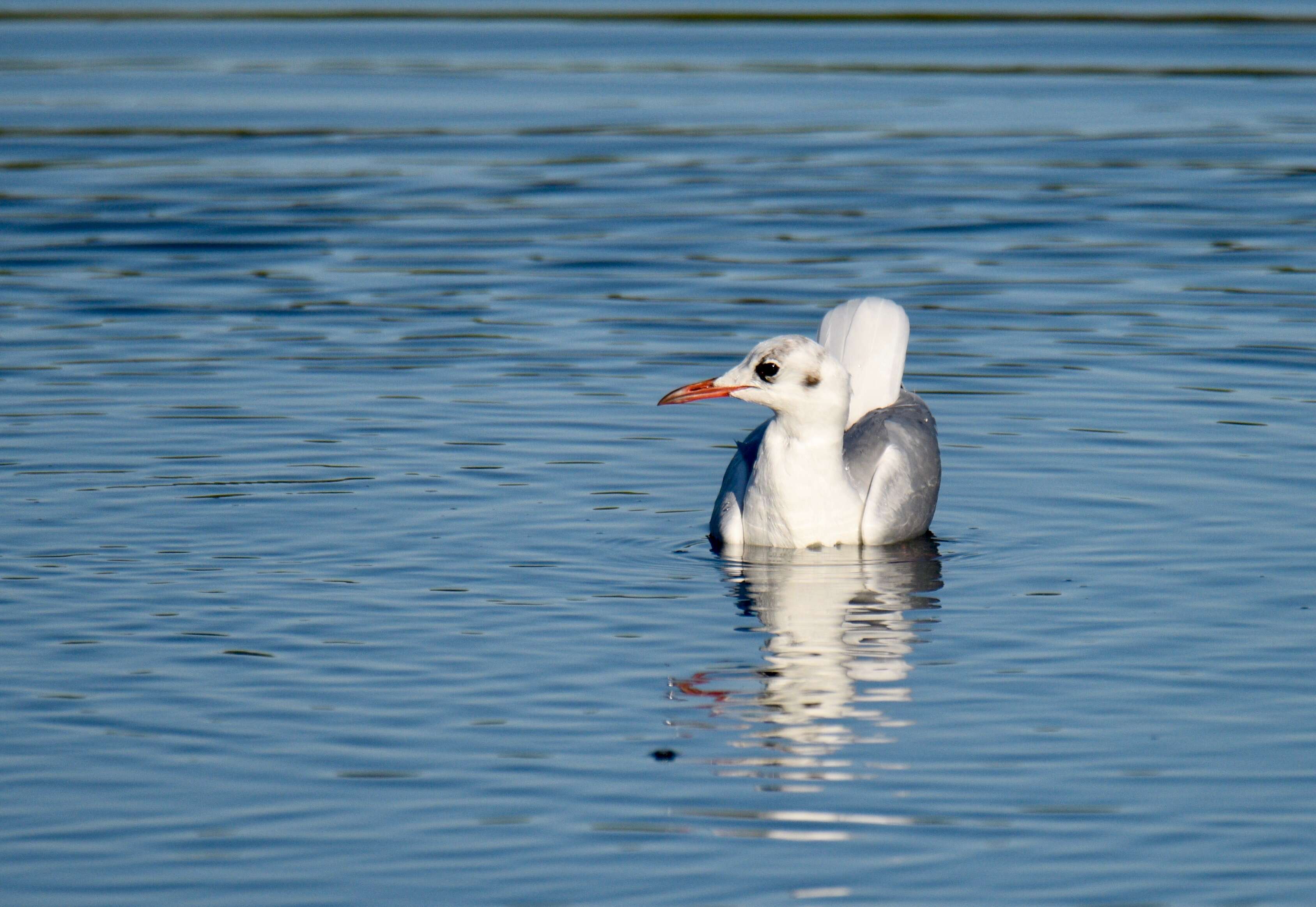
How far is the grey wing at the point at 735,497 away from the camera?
12969 millimetres

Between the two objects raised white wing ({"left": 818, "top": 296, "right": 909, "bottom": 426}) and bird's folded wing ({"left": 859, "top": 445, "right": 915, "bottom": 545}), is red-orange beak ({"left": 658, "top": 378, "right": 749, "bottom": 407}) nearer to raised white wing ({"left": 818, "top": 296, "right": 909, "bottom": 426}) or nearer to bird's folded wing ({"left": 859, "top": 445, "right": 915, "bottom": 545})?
bird's folded wing ({"left": 859, "top": 445, "right": 915, "bottom": 545})

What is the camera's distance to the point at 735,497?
43.1ft

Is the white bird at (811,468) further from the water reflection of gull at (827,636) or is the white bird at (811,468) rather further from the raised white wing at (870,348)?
the raised white wing at (870,348)

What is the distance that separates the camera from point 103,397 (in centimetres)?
1672

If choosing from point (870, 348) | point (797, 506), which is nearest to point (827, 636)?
point (797, 506)

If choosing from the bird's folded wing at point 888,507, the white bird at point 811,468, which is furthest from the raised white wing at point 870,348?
the bird's folded wing at point 888,507

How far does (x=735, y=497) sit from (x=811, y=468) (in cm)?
53

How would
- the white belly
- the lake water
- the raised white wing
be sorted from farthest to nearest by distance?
the raised white wing, the white belly, the lake water

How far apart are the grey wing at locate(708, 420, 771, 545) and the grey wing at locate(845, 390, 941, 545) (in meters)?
0.60

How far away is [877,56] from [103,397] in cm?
2276

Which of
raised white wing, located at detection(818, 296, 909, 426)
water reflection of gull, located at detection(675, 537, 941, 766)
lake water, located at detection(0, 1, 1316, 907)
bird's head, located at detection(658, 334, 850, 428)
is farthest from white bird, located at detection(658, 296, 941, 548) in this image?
raised white wing, located at detection(818, 296, 909, 426)

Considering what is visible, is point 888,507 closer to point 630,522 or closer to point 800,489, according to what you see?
point 800,489

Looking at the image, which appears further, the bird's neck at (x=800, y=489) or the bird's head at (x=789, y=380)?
the bird's neck at (x=800, y=489)

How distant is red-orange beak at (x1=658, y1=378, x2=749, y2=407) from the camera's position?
489 inches
